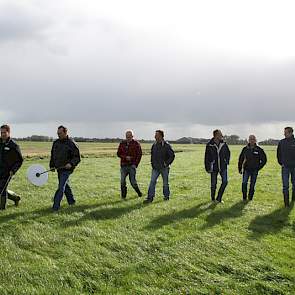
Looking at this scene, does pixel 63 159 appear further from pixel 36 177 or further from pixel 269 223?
pixel 269 223

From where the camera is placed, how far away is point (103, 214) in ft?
44.2

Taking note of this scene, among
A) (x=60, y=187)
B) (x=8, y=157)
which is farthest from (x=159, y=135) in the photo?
(x=8, y=157)

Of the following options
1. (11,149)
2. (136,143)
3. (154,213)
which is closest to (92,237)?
(154,213)

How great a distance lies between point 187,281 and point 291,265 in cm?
262

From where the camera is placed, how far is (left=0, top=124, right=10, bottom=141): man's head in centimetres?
1299

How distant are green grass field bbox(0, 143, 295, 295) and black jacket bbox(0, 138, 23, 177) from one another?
1272 mm

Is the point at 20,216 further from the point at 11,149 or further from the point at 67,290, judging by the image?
the point at 67,290

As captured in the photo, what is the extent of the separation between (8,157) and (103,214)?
337 cm

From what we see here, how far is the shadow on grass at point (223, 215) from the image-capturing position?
13.0m

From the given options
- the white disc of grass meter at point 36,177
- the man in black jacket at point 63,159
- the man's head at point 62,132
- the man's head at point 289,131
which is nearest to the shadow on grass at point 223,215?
the man's head at point 289,131

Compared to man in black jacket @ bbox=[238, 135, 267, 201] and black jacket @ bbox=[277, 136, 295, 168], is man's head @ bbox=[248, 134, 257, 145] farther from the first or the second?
black jacket @ bbox=[277, 136, 295, 168]

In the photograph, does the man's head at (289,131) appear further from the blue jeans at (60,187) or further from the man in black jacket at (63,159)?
the blue jeans at (60,187)

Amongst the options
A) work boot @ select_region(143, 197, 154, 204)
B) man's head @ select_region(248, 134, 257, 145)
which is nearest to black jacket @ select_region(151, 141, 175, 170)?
work boot @ select_region(143, 197, 154, 204)

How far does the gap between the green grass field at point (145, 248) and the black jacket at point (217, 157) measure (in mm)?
1377
